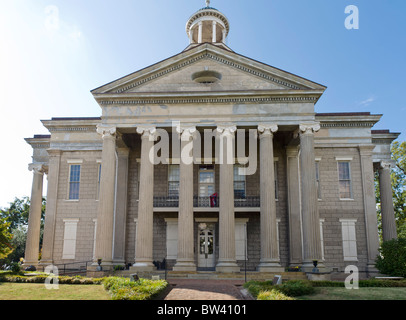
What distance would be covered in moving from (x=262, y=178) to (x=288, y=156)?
5239mm

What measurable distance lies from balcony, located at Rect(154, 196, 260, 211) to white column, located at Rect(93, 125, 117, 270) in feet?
16.1

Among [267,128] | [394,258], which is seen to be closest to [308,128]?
[267,128]

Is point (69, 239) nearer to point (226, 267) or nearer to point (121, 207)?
point (121, 207)

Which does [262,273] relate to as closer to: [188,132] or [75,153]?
[188,132]

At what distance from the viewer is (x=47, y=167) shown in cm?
3119

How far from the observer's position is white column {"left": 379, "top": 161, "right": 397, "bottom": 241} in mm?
28375

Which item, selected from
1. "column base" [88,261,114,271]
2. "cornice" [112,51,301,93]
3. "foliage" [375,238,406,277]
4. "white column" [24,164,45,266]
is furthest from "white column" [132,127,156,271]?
"foliage" [375,238,406,277]

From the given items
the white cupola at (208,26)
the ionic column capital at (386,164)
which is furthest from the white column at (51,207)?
the ionic column capital at (386,164)

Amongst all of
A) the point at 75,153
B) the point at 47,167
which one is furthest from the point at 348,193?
the point at 47,167

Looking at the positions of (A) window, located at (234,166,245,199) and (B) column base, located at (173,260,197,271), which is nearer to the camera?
(B) column base, located at (173,260,197,271)

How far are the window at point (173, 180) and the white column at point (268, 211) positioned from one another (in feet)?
24.5

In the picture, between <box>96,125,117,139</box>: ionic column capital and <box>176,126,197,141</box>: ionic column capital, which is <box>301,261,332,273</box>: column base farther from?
<box>96,125,117,139</box>: ionic column capital

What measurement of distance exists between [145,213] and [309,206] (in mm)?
9393
